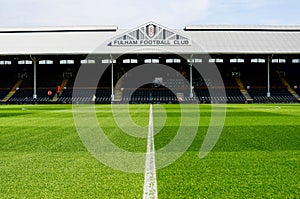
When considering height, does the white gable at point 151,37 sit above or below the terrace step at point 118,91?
above

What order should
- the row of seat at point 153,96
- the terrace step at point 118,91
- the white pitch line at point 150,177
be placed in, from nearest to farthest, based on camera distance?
the white pitch line at point 150,177, the row of seat at point 153,96, the terrace step at point 118,91

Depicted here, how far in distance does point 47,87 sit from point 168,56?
1596 centimetres

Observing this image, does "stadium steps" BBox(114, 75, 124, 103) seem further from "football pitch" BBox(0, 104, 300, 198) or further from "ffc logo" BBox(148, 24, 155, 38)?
"football pitch" BBox(0, 104, 300, 198)

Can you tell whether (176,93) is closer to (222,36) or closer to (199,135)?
(222,36)

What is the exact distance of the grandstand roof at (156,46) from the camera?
46250 millimetres

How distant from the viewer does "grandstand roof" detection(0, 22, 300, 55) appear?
46.2m

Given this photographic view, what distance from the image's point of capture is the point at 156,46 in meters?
46.8

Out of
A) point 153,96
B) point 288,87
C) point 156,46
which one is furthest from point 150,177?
point 288,87

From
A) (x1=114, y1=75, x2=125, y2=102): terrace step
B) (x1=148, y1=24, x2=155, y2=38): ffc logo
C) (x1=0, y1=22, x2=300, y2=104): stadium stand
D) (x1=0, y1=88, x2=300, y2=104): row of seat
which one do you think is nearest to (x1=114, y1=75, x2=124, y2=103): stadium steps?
(x1=114, y1=75, x2=125, y2=102): terrace step

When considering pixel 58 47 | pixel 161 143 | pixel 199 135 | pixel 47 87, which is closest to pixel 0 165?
pixel 161 143

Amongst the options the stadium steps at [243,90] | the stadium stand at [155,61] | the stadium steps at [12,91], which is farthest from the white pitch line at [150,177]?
the stadium steps at [12,91]

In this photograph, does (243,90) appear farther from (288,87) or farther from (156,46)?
(156,46)

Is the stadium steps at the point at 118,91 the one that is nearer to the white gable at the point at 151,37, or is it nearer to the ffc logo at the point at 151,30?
the white gable at the point at 151,37

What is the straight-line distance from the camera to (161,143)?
9.17 metres
